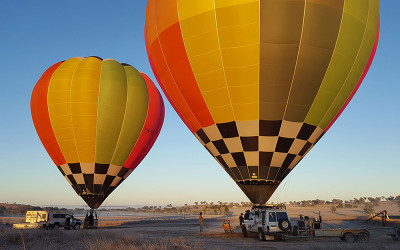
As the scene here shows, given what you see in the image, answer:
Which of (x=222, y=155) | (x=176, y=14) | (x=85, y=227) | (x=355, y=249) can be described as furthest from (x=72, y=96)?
(x=355, y=249)

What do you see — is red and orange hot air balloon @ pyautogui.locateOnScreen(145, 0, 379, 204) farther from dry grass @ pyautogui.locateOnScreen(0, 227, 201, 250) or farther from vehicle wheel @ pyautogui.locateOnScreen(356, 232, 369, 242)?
dry grass @ pyautogui.locateOnScreen(0, 227, 201, 250)

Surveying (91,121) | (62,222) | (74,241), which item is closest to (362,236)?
(74,241)

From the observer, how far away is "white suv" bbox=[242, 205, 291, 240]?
631 inches

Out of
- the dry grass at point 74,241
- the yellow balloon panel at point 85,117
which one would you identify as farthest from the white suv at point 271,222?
the yellow balloon panel at point 85,117

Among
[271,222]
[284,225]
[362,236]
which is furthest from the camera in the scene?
[271,222]

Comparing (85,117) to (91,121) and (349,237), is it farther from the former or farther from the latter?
(349,237)

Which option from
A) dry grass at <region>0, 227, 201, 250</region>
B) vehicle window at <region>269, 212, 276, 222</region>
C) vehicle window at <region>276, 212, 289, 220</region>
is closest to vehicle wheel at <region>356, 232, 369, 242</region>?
vehicle window at <region>276, 212, 289, 220</region>

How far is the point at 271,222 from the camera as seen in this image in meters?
16.2

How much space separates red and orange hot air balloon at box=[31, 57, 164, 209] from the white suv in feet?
38.3

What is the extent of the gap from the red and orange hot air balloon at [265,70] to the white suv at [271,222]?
0.56m

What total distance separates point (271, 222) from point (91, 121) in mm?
13949

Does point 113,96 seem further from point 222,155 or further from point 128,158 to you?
point 222,155

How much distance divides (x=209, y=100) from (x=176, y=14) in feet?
14.5

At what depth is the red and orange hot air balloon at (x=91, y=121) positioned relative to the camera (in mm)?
24203
